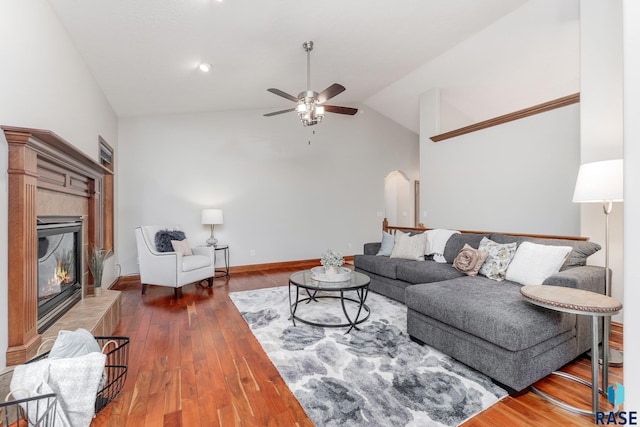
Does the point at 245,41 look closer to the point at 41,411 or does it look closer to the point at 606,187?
the point at 41,411

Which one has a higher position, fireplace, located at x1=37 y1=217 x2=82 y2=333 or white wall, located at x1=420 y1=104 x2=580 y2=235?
white wall, located at x1=420 y1=104 x2=580 y2=235

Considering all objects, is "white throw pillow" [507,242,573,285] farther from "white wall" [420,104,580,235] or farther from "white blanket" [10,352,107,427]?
"white blanket" [10,352,107,427]

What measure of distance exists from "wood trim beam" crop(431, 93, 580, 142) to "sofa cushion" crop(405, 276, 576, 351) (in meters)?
2.37

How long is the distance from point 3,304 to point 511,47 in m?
5.47

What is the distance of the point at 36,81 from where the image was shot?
209 centimetres

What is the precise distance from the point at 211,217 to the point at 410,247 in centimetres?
318

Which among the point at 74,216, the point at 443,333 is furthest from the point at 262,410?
the point at 74,216

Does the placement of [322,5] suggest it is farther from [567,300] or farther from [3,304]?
[3,304]

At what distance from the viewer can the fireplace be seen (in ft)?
7.15

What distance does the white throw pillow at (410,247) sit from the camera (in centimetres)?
388

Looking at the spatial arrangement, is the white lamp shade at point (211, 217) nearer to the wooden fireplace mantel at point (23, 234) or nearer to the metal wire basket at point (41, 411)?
the wooden fireplace mantel at point (23, 234)

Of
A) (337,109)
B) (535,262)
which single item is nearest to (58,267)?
(337,109)

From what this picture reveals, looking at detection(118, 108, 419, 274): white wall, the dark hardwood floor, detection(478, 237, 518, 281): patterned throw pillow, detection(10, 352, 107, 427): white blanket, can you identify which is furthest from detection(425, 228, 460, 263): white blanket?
detection(10, 352, 107, 427): white blanket

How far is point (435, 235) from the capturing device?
13.1ft
